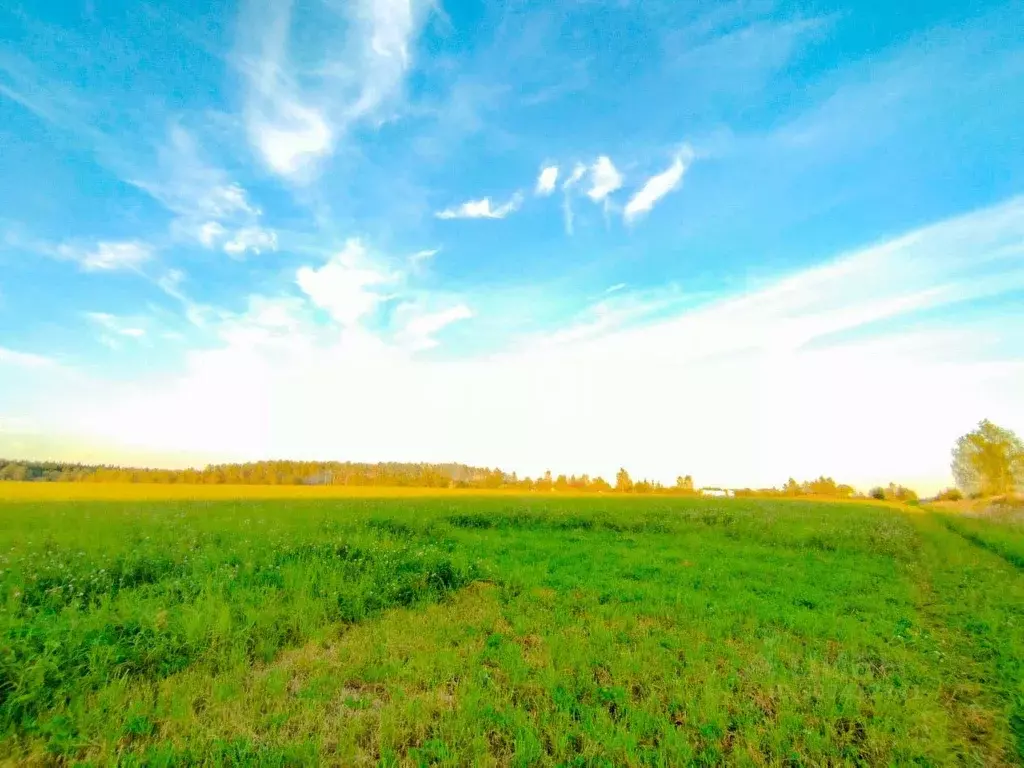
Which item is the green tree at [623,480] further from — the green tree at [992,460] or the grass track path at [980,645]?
the grass track path at [980,645]

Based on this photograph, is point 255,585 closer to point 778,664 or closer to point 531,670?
point 531,670

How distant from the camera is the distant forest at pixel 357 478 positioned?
442 ft

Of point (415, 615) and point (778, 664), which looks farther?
point (415, 615)

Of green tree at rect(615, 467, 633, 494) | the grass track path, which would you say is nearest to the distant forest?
green tree at rect(615, 467, 633, 494)

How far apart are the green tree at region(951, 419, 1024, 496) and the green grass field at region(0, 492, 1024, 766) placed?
86404 mm

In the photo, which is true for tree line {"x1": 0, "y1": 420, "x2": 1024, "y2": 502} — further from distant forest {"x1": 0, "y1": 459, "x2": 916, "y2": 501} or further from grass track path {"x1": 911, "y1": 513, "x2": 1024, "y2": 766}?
grass track path {"x1": 911, "y1": 513, "x2": 1024, "y2": 766}

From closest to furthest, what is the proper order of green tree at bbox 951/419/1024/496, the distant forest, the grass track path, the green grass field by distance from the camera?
the green grass field < the grass track path < green tree at bbox 951/419/1024/496 < the distant forest

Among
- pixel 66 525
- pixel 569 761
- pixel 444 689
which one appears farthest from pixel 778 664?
pixel 66 525

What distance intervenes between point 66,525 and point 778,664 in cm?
3008

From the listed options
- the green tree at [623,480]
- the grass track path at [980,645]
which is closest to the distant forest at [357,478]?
the green tree at [623,480]

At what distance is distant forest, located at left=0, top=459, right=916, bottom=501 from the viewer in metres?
135

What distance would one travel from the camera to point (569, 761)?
602 centimetres

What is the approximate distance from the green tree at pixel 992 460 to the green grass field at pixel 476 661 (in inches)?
3402

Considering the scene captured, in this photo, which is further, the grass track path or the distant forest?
the distant forest
